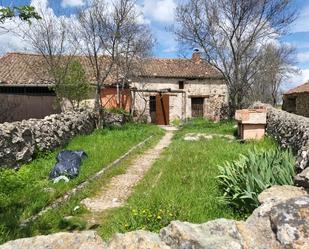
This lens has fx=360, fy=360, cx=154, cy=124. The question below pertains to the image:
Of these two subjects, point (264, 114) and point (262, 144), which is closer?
point (262, 144)

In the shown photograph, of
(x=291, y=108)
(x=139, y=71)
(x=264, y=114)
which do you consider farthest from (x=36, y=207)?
(x=291, y=108)

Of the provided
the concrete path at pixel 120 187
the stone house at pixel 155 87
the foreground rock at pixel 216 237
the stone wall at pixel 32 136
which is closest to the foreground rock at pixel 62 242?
the foreground rock at pixel 216 237

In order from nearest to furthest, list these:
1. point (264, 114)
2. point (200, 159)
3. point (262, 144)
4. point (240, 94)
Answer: point (200, 159), point (262, 144), point (264, 114), point (240, 94)

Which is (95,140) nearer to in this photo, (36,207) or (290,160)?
(36,207)

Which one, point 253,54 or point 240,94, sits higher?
point 253,54

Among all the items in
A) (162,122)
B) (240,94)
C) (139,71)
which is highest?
(139,71)

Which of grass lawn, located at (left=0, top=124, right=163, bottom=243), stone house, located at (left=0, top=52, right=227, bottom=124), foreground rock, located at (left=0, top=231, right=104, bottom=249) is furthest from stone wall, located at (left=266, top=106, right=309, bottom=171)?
stone house, located at (left=0, top=52, right=227, bottom=124)

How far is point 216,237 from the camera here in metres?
2.40

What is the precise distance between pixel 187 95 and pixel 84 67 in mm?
8803

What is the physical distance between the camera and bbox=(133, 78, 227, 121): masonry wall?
2825cm

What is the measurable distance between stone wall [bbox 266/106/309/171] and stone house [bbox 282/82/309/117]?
12.7m

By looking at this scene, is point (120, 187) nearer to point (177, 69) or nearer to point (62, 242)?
point (62, 242)

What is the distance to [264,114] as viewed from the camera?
13.4 metres

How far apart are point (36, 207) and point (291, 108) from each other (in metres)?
26.5
